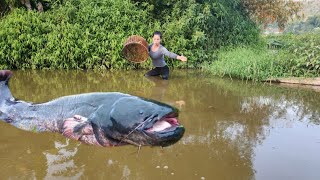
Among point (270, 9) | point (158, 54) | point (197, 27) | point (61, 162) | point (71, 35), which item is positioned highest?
point (270, 9)

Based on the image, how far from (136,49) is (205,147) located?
406 cm

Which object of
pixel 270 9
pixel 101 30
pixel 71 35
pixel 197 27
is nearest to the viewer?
pixel 71 35

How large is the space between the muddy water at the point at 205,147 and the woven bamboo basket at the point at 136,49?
881mm

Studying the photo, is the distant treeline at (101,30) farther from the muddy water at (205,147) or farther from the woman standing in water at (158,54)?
the muddy water at (205,147)

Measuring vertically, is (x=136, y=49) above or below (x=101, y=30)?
below

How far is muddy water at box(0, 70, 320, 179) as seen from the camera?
3.67m

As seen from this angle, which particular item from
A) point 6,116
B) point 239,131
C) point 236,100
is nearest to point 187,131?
point 239,131

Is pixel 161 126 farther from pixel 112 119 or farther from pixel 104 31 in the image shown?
pixel 104 31

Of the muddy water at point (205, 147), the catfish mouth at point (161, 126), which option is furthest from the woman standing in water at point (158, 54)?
the catfish mouth at point (161, 126)

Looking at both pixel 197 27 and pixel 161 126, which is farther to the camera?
pixel 197 27

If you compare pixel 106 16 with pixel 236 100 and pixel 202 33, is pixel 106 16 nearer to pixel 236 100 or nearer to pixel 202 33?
pixel 202 33

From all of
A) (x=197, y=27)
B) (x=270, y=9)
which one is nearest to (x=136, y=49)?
(x=197, y=27)

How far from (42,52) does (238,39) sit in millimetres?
5541

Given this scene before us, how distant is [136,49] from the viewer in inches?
315
